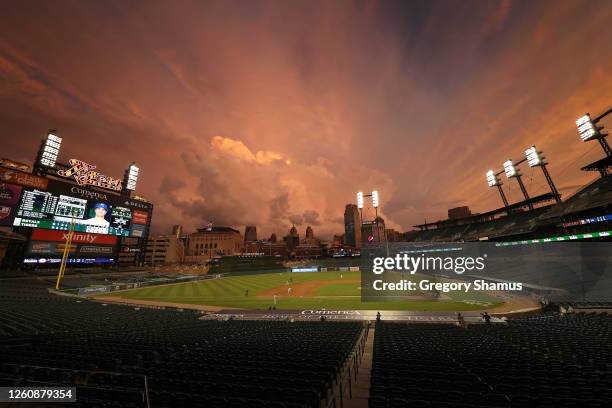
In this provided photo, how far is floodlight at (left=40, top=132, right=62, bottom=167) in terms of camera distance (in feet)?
174

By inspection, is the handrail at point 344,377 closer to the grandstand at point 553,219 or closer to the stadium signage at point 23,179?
the grandstand at point 553,219

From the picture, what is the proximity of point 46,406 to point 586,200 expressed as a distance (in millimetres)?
69428

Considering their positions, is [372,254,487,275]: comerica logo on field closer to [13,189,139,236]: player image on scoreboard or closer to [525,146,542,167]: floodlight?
[525,146,542,167]: floodlight

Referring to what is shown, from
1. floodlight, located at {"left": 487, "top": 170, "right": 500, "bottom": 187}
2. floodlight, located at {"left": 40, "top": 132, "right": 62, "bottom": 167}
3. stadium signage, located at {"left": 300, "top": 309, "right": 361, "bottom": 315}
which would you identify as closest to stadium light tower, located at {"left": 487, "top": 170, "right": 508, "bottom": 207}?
floodlight, located at {"left": 487, "top": 170, "right": 500, "bottom": 187}

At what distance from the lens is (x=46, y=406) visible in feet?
18.1

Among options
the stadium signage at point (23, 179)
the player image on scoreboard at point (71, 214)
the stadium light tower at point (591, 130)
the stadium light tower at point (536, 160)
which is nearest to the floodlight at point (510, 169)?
the stadium light tower at point (536, 160)

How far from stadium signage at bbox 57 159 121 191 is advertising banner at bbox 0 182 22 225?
9751 millimetres

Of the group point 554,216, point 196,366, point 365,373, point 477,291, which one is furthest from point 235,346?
point 554,216

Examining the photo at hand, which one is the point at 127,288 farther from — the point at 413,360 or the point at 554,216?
the point at 554,216

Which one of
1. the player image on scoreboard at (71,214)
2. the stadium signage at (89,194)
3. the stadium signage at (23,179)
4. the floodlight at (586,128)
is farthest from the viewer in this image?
the stadium signage at (89,194)

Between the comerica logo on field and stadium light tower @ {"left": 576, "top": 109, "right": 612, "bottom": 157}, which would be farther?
stadium light tower @ {"left": 576, "top": 109, "right": 612, "bottom": 157}

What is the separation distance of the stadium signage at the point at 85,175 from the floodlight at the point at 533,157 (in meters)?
101

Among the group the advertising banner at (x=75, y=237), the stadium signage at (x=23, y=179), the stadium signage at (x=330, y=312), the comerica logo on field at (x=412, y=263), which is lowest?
the stadium signage at (x=330, y=312)

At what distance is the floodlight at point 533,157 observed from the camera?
53.0 m
